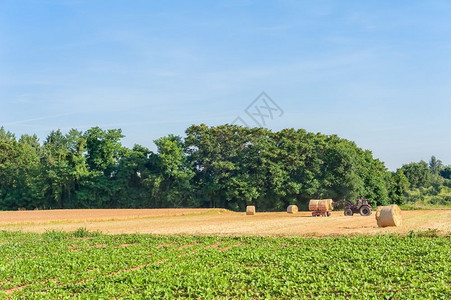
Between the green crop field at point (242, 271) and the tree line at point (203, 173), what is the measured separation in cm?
4412

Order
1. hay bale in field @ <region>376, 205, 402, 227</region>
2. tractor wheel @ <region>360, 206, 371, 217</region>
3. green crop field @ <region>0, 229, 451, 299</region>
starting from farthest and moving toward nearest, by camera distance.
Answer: tractor wheel @ <region>360, 206, 371, 217</region>
hay bale in field @ <region>376, 205, 402, 227</region>
green crop field @ <region>0, 229, 451, 299</region>

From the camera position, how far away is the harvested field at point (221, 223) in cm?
3216

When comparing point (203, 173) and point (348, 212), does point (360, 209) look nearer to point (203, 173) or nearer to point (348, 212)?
point (348, 212)

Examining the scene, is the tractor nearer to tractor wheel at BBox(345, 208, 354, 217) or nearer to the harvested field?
tractor wheel at BBox(345, 208, 354, 217)

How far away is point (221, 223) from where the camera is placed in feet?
142

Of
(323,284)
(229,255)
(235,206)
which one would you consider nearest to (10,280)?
(229,255)

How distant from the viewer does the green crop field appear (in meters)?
13.4

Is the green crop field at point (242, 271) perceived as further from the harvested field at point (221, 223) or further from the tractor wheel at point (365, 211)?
the tractor wheel at point (365, 211)

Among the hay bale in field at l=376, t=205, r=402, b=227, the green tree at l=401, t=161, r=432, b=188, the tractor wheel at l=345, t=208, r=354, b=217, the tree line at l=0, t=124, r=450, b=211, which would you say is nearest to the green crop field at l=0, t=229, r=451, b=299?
the hay bale in field at l=376, t=205, r=402, b=227

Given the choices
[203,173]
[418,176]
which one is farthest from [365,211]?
[418,176]

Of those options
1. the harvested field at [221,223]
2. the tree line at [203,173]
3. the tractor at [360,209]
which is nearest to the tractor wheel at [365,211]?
the tractor at [360,209]

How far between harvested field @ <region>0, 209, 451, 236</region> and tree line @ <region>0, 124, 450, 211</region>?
26.8 ft

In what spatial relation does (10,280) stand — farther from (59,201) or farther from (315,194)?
(59,201)

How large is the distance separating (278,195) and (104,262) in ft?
170
